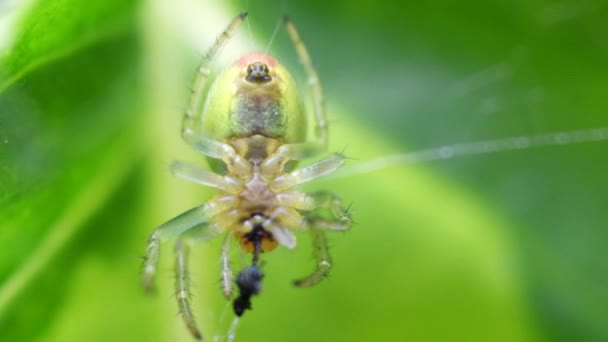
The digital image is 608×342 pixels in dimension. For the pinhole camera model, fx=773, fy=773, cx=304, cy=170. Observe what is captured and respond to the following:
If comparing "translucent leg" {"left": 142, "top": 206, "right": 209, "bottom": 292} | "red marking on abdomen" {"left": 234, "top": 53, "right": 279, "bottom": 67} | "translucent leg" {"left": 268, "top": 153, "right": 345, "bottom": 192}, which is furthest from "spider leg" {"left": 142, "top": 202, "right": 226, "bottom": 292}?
"red marking on abdomen" {"left": 234, "top": 53, "right": 279, "bottom": 67}

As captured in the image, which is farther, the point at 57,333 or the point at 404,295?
the point at 404,295

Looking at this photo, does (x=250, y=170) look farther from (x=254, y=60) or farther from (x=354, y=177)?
(x=354, y=177)

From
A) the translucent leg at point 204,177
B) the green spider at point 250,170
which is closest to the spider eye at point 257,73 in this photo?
the green spider at point 250,170

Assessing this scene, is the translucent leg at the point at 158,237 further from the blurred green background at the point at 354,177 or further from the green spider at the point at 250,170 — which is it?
the blurred green background at the point at 354,177

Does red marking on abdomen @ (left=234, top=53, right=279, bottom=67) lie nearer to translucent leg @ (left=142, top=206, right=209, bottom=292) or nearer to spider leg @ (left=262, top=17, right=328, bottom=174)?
spider leg @ (left=262, top=17, right=328, bottom=174)

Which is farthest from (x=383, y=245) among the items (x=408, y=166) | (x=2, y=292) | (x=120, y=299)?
(x=2, y=292)

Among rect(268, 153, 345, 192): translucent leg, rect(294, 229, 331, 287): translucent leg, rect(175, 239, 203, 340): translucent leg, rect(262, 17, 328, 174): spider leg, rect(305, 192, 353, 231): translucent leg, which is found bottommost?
rect(175, 239, 203, 340): translucent leg

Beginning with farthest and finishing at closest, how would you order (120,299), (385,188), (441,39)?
(441,39)
(385,188)
(120,299)

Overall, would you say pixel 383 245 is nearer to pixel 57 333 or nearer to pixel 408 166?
pixel 408 166
